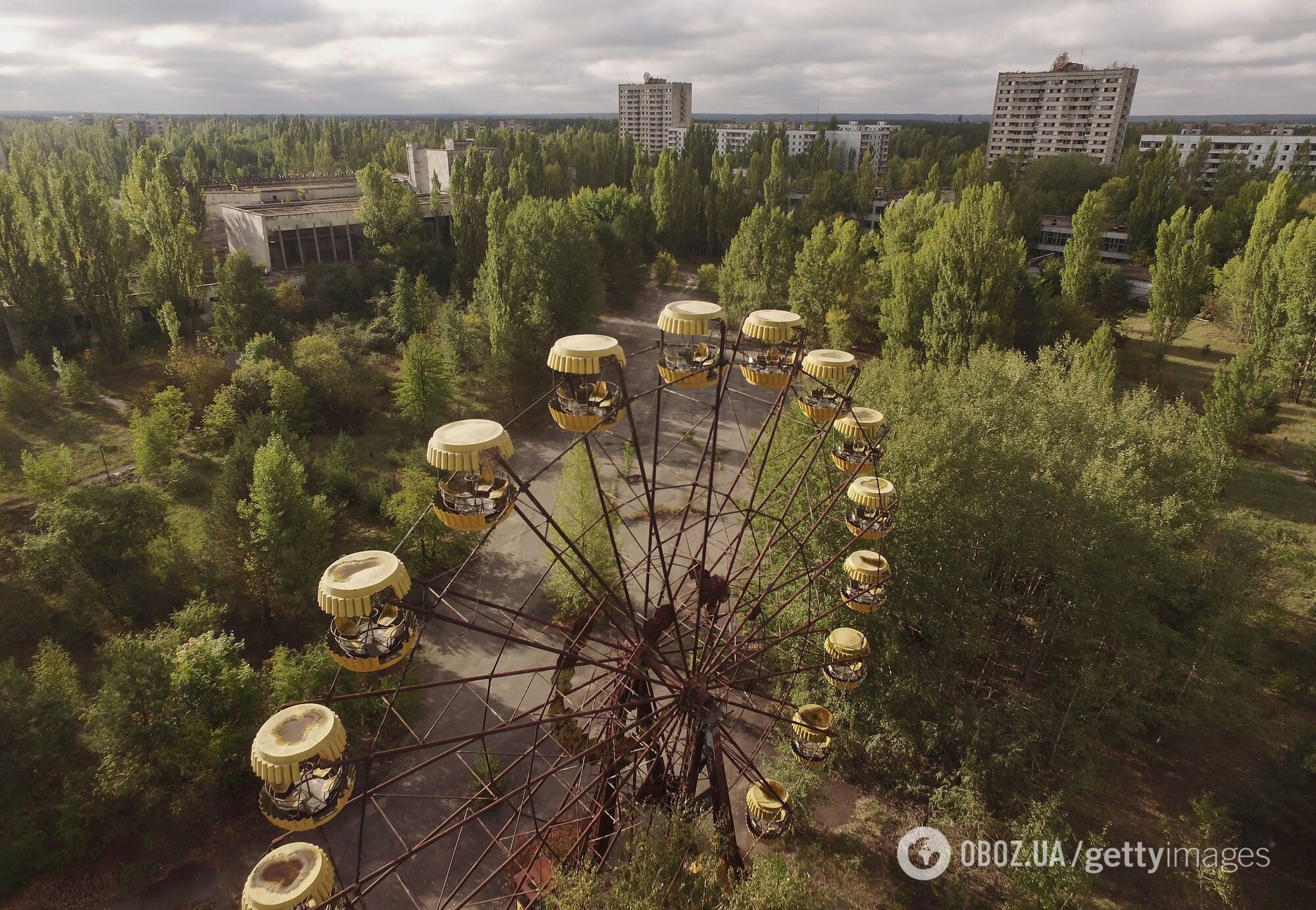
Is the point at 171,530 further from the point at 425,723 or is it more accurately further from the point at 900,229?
the point at 900,229

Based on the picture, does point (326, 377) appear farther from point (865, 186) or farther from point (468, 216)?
point (865, 186)

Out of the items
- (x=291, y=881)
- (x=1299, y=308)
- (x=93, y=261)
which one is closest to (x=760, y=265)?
(x=1299, y=308)

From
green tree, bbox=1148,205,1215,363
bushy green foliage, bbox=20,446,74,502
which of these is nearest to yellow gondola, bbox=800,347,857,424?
bushy green foliage, bbox=20,446,74,502

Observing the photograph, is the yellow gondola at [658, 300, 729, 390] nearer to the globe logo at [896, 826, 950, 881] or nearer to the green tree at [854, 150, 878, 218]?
the globe logo at [896, 826, 950, 881]

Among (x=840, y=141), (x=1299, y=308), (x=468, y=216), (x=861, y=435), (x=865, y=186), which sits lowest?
(x=861, y=435)

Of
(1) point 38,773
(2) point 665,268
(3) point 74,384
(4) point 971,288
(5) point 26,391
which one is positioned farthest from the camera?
(2) point 665,268

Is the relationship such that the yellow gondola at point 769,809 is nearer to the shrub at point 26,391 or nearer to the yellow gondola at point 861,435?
the yellow gondola at point 861,435

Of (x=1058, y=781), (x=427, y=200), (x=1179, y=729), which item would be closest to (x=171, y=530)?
(x=1058, y=781)

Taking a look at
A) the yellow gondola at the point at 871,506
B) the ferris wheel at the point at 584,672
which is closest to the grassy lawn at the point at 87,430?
the ferris wheel at the point at 584,672
